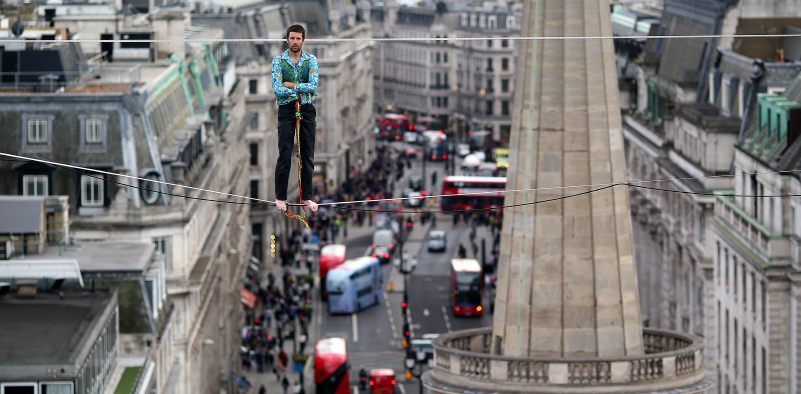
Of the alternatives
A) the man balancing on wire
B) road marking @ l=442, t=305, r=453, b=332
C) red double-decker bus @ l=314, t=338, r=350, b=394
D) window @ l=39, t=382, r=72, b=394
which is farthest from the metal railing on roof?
road marking @ l=442, t=305, r=453, b=332

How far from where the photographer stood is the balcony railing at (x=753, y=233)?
8138cm

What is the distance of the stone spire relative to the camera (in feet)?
147

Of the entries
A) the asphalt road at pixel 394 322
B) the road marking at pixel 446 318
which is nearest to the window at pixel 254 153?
the asphalt road at pixel 394 322

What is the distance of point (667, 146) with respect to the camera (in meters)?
120

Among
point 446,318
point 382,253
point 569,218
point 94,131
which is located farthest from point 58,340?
point 382,253

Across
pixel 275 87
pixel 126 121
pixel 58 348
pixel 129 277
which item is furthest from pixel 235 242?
pixel 275 87

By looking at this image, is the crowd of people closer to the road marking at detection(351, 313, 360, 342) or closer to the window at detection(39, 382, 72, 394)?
the road marking at detection(351, 313, 360, 342)

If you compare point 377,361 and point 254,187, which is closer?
point 377,361

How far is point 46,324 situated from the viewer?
52.6 meters

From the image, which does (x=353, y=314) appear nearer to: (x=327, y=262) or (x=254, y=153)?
(x=327, y=262)

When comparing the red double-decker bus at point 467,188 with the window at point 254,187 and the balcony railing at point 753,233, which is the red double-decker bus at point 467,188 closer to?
the window at point 254,187

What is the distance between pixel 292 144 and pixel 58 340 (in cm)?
2148

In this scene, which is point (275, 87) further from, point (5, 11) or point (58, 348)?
point (5, 11)

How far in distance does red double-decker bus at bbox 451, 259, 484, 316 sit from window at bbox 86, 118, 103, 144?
188 ft
